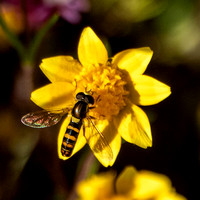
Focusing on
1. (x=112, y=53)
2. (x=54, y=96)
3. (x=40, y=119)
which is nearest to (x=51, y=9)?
(x=112, y=53)

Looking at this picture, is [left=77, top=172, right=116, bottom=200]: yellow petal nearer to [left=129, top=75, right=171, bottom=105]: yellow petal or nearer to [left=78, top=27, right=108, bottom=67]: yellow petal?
[left=129, top=75, right=171, bottom=105]: yellow petal

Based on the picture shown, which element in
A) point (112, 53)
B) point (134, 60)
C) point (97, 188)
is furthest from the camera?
point (112, 53)

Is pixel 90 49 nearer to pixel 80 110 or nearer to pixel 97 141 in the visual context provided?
pixel 80 110

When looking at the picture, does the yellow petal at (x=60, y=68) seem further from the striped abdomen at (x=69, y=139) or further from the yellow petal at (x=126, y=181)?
the yellow petal at (x=126, y=181)

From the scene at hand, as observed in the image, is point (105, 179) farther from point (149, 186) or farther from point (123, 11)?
point (123, 11)

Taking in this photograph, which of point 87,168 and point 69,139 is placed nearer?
point 69,139

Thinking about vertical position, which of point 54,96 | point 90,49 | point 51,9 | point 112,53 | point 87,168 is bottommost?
point 87,168

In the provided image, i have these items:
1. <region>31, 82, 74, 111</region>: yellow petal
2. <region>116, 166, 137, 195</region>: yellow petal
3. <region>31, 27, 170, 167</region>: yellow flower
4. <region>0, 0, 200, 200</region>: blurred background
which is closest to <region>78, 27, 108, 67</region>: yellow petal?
<region>31, 27, 170, 167</region>: yellow flower
